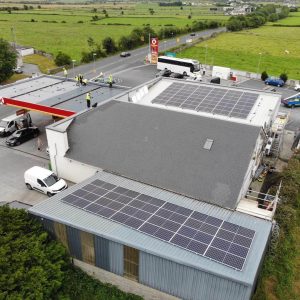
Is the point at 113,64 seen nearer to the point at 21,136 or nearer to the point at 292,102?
the point at 292,102

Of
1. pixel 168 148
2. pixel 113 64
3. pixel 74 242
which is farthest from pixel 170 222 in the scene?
pixel 113 64

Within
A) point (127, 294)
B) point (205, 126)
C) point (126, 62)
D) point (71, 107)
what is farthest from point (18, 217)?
point (126, 62)

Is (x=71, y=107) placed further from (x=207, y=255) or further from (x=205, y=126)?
(x=207, y=255)

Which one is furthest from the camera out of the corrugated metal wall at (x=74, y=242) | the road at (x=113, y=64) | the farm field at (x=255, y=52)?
the farm field at (x=255, y=52)

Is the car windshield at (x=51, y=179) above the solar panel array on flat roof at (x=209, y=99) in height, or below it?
below

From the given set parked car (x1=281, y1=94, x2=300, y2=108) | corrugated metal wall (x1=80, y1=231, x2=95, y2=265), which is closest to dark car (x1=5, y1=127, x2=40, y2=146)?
corrugated metal wall (x1=80, y1=231, x2=95, y2=265)


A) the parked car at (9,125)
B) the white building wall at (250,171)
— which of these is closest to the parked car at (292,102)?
the white building wall at (250,171)

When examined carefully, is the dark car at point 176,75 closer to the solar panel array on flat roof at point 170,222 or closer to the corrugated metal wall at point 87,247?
the solar panel array on flat roof at point 170,222
